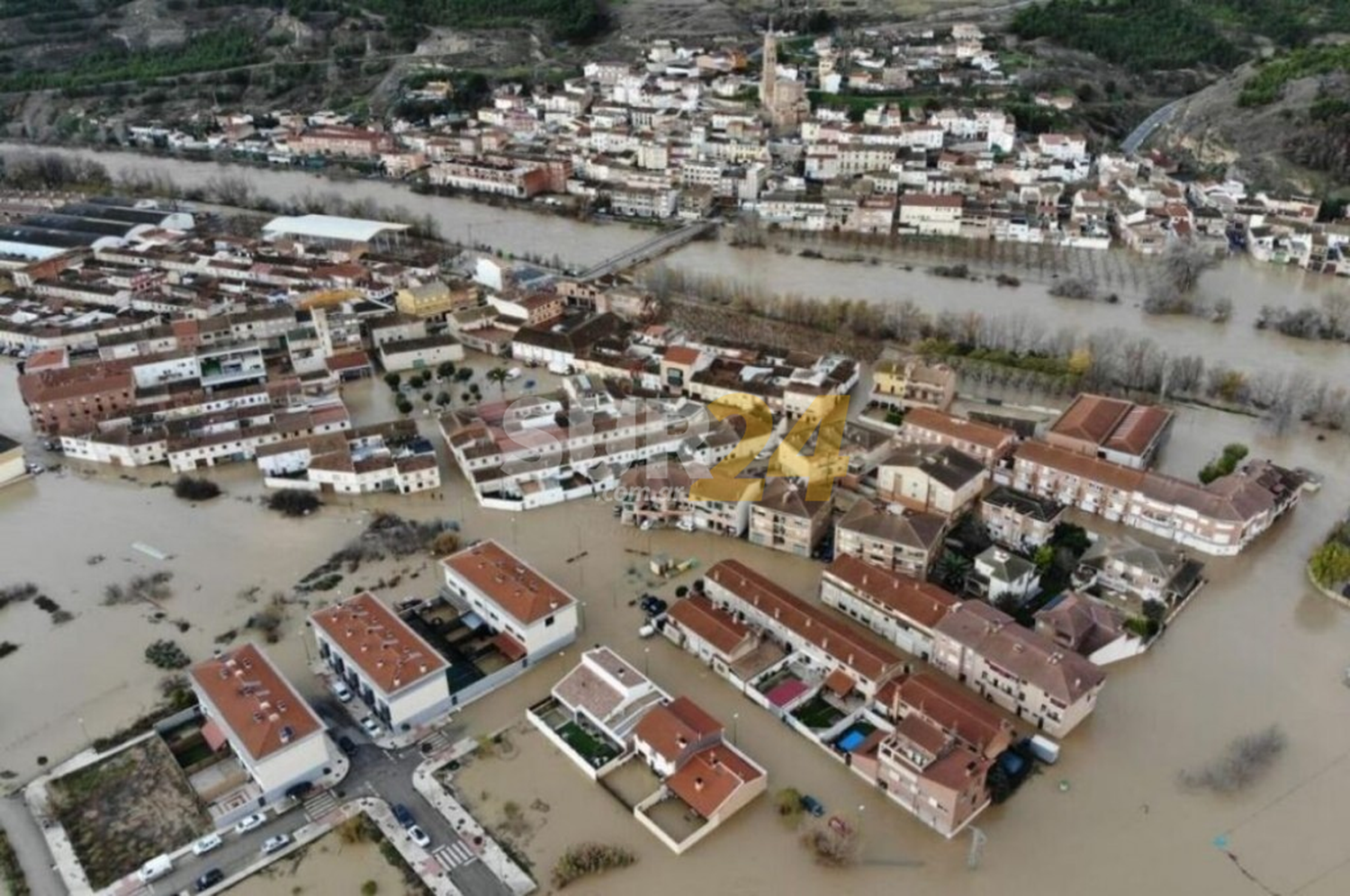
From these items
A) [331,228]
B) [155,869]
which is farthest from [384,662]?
[331,228]

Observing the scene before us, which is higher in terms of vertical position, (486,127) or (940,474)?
(486,127)

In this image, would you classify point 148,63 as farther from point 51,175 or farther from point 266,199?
point 266,199

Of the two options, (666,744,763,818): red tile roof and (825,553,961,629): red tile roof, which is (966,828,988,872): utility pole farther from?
(825,553,961,629): red tile roof

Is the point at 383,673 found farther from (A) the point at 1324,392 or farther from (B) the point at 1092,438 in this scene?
(A) the point at 1324,392

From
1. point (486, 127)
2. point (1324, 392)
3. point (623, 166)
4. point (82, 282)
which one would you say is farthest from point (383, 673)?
point (486, 127)

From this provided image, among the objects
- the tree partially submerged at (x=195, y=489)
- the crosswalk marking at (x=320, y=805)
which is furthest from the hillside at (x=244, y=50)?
the crosswalk marking at (x=320, y=805)

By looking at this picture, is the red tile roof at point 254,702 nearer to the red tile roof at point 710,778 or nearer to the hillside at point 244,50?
the red tile roof at point 710,778
